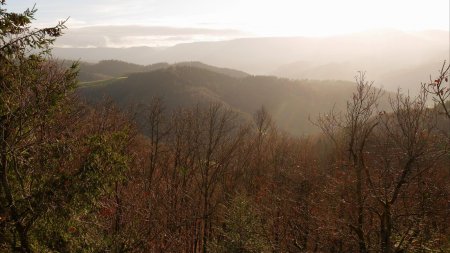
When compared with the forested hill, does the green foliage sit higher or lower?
higher

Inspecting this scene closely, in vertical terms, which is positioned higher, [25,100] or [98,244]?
[25,100]

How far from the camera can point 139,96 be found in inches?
6870


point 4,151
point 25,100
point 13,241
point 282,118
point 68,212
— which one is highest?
point 25,100

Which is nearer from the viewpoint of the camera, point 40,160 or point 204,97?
point 40,160

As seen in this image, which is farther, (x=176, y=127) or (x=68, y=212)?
(x=176, y=127)

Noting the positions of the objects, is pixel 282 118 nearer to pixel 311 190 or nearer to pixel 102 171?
pixel 311 190

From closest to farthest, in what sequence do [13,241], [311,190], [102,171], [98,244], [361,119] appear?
[13,241], [102,171], [98,244], [361,119], [311,190]

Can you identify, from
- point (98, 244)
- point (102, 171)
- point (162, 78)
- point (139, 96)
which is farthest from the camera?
point (162, 78)

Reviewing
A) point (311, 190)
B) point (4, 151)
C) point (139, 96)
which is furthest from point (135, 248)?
point (139, 96)

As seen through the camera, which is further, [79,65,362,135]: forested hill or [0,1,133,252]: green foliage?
[79,65,362,135]: forested hill

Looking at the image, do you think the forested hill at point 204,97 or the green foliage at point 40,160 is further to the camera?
the forested hill at point 204,97

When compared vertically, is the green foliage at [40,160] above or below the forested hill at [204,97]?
above

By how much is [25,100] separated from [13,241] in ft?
11.6

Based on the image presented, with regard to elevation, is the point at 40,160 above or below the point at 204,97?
above
